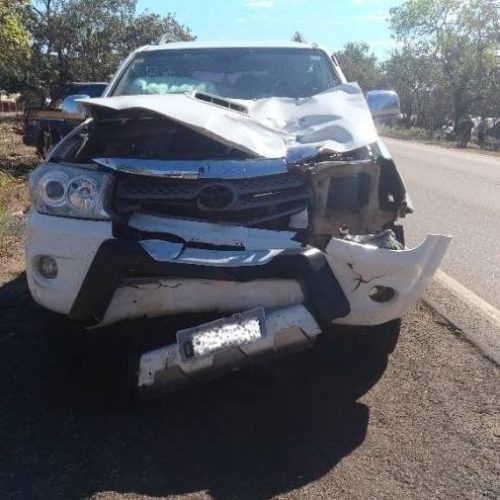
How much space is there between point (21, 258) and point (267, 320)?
13.0ft

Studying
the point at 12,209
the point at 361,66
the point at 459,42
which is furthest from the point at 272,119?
the point at 361,66

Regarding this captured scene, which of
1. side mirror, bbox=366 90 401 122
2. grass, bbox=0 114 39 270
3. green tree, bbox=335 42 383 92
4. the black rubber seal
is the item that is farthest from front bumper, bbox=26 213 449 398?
green tree, bbox=335 42 383 92

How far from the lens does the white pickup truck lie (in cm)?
322

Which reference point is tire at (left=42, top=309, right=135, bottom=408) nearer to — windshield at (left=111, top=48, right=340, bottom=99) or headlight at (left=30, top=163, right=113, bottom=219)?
headlight at (left=30, top=163, right=113, bottom=219)

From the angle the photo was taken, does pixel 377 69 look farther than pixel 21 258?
Yes

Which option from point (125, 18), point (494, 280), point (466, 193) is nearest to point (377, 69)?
point (125, 18)

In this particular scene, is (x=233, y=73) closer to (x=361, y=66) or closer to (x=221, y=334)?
(x=221, y=334)

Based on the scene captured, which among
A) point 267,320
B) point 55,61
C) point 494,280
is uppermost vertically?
point 267,320

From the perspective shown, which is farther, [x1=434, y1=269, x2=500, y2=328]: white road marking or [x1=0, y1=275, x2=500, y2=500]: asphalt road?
[x1=434, y1=269, x2=500, y2=328]: white road marking

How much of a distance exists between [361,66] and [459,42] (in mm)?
23970

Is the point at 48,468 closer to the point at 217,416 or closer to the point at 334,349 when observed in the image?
the point at 217,416

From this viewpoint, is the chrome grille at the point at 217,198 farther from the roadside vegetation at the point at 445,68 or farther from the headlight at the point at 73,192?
the roadside vegetation at the point at 445,68

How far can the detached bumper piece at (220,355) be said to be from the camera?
124 inches

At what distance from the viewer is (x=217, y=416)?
3545 millimetres
